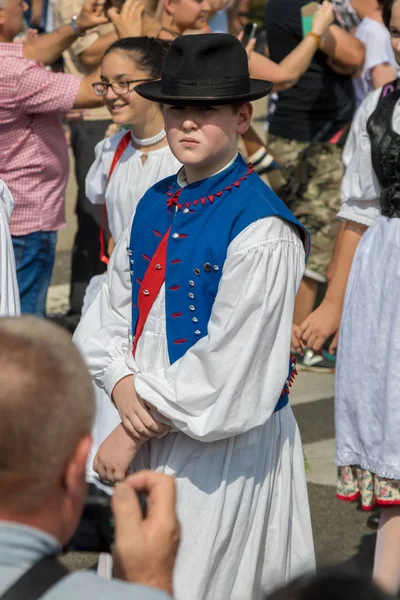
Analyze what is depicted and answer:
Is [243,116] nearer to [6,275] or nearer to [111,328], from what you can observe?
[111,328]

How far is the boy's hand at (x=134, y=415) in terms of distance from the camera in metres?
2.96

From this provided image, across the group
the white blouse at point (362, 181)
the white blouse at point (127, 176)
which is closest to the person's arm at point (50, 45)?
the white blouse at point (127, 176)

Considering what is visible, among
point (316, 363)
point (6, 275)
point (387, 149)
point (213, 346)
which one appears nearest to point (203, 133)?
point (213, 346)

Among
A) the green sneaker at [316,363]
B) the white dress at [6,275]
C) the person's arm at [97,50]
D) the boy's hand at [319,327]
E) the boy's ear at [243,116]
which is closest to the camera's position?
the boy's ear at [243,116]

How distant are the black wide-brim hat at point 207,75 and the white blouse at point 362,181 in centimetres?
99

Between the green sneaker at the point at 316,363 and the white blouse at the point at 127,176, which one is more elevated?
the white blouse at the point at 127,176

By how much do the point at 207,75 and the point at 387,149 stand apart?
105 cm

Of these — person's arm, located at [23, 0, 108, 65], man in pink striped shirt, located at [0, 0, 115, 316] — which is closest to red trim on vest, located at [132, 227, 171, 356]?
man in pink striped shirt, located at [0, 0, 115, 316]

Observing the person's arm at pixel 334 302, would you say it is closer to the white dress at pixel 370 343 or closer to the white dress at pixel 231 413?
the white dress at pixel 370 343

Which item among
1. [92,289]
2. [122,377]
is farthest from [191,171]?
[92,289]

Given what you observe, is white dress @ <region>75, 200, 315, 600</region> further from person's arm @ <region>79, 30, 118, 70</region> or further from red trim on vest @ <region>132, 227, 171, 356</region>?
person's arm @ <region>79, 30, 118, 70</region>

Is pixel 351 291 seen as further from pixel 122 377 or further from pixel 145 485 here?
pixel 145 485

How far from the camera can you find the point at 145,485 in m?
1.99

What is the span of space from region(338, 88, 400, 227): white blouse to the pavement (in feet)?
4.06
